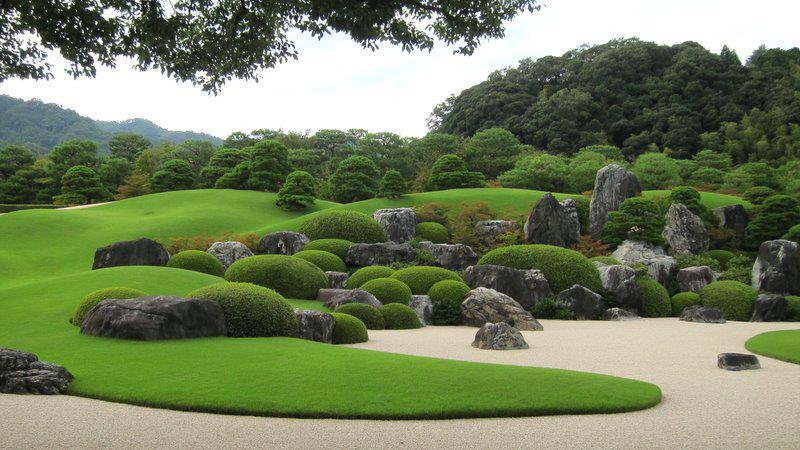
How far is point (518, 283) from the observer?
66.4ft

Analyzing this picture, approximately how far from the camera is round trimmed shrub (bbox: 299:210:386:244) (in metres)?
27.3

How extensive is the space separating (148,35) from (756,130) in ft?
200

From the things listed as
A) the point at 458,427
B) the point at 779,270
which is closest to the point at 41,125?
the point at 779,270

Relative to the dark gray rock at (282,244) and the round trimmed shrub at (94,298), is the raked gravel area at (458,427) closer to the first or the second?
the round trimmed shrub at (94,298)

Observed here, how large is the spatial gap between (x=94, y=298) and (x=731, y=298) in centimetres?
1955

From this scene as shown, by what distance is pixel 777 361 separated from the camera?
459 inches

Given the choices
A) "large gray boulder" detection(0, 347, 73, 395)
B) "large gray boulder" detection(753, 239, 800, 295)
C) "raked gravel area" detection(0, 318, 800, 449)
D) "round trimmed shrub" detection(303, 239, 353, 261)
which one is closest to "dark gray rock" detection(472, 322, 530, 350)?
"raked gravel area" detection(0, 318, 800, 449)

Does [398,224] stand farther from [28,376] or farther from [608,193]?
[28,376]

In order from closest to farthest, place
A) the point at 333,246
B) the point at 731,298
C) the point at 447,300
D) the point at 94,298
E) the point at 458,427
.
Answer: the point at 458,427 < the point at 94,298 < the point at 447,300 < the point at 731,298 < the point at 333,246

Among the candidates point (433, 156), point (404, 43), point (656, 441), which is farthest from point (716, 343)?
point (433, 156)

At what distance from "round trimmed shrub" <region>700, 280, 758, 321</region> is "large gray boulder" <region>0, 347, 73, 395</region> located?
65.0 feet

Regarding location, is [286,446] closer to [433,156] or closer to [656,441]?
[656,441]

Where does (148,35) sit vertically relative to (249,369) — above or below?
above

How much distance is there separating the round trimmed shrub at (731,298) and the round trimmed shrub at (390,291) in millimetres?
11000
